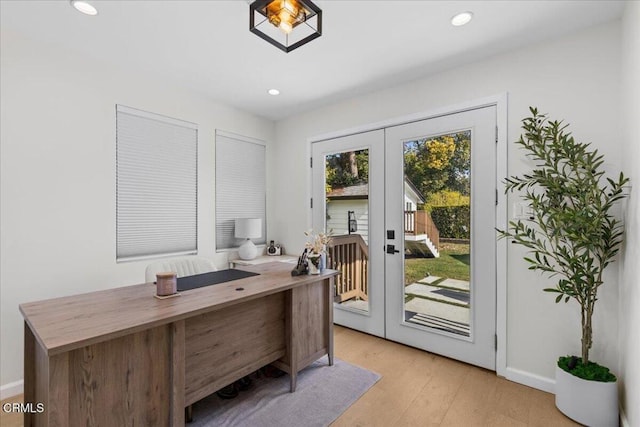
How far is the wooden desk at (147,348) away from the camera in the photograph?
4.28ft

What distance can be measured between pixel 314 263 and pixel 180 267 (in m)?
1.20

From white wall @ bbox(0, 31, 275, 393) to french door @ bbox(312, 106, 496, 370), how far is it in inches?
85.6

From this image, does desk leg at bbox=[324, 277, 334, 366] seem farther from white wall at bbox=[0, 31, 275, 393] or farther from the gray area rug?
white wall at bbox=[0, 31, 275, 393]

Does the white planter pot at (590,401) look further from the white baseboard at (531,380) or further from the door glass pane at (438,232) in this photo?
the door glass pane at (438,232)

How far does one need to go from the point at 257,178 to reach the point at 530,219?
3.13 metres

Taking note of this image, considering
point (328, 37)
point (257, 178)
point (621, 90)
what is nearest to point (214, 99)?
point (257, 178)

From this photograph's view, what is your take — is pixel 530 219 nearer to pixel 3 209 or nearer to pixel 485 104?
pixel 485 104

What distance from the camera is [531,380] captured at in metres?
2.34

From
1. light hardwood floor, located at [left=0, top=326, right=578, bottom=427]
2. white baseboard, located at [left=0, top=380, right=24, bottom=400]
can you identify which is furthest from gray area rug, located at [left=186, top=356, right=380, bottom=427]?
white baseboard, located at [left=0, top=380, right=24, bottom=400]

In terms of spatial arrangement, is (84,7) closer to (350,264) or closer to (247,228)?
(247,228)

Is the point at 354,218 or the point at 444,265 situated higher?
the point at 354,218

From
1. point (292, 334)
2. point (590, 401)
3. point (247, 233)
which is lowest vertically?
point (590, 401)

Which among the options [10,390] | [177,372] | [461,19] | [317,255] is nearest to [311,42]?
[461,19]

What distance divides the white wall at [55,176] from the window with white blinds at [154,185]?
0.09m
